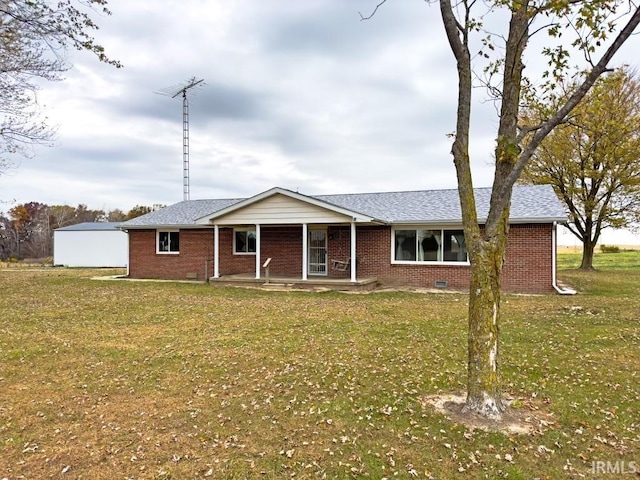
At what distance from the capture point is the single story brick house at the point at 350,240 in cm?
1452

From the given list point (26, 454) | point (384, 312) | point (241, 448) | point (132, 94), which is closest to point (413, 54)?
point (384, 312)

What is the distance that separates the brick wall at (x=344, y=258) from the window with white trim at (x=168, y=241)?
28 centimetres

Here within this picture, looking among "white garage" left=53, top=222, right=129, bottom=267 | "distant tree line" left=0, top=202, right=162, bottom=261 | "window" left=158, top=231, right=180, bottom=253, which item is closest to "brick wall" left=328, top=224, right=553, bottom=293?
"window" left=158, top=231, right=180, bottom=253

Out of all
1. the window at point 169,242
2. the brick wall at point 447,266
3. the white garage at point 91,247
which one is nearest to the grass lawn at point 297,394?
the brick wall at point 447,266

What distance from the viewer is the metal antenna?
25.2 m

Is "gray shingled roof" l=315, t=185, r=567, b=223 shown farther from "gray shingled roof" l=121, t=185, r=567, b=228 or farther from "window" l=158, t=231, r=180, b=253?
"window" l=158, t=231, r=180, b=253

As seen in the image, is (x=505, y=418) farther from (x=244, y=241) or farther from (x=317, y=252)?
(x=244, y=241)

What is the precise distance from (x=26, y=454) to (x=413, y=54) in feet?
27.0

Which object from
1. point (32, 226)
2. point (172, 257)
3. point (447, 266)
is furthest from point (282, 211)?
point (32, 226)

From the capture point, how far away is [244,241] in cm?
1938

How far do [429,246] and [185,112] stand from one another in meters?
17.6

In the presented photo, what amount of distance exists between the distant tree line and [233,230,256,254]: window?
1265 inches

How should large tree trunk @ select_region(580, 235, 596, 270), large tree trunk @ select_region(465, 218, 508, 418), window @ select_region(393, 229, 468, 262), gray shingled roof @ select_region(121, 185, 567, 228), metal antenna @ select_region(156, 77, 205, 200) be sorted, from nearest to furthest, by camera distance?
large tree trunk @ select_region(465, 218, 508, 418) < gray shingled roof @ select_region(121, 185, 567, 228) < window @ select_region(393, 229, 468, 262) < large tree trunk @ select_region(580, 235, 596, 270) < metal antenna @ select_region(156, 77, 205, 200)

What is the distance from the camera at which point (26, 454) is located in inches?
145
